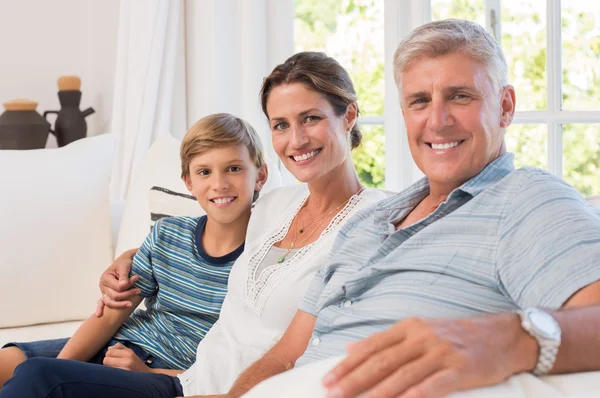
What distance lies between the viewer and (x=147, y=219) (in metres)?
2.43

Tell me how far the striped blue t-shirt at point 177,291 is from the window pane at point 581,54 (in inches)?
53.8

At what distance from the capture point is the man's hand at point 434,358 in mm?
826

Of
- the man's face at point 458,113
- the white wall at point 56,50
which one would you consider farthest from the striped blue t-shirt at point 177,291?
the white wall at point 56,50

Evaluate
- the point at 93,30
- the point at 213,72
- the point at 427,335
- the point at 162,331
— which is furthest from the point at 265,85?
the point at 93,30

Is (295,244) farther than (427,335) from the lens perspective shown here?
Yes

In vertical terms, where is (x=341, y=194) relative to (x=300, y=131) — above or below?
below

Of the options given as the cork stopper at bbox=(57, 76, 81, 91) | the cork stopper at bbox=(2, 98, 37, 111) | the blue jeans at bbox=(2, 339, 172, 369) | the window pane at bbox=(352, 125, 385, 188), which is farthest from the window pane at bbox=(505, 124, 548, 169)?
the cork stopper at bbox=(2, 98, 37, 111)

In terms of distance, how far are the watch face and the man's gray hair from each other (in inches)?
20.9

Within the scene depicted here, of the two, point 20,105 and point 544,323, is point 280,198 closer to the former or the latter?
point 544,323

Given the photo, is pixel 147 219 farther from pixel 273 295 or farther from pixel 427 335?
pixel 427 335

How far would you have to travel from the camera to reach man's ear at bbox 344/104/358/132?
185 cm

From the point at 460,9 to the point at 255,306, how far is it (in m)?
1.60

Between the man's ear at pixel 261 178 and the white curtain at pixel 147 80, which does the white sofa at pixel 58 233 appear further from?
the white curtain at pixel 147 80

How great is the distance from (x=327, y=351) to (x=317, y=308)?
14cm
